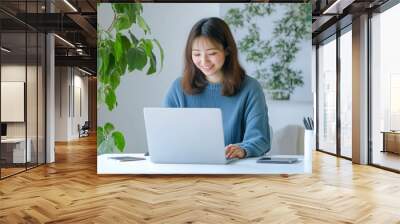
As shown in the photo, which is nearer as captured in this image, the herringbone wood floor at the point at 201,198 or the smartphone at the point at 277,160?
the herringbone wood floor at the point at 201,198

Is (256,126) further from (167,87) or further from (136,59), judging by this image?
(136,59)

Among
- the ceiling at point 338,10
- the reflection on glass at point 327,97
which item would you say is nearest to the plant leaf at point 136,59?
the ceiling at point 338,10

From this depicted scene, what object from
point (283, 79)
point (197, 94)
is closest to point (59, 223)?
point (197, 94)

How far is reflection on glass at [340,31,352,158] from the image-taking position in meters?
9.38

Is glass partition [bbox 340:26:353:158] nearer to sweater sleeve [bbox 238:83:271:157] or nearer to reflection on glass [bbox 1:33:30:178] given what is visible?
sweater sleeve [bbox 238:83:271:157]

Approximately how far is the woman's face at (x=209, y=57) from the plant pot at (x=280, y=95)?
2.82 feet

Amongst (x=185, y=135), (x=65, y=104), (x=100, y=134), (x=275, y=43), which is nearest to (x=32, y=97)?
(x=100, y=134)

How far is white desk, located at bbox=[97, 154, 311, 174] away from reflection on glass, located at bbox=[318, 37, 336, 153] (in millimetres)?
4489

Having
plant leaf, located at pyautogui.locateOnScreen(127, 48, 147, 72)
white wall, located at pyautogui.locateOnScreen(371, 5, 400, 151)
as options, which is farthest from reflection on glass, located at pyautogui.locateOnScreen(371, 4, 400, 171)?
plant leaf, located at pyautogui.locateOnScreen(127, 48, 147, 72)

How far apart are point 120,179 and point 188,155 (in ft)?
3.77

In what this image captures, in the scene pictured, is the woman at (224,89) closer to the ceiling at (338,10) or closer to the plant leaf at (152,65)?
the plant leaf at (152,65)

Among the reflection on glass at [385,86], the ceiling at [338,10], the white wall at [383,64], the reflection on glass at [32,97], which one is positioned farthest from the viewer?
the reflection on glass at [32,97]

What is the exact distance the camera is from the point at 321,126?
11711mm

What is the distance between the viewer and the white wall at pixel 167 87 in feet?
21.1
